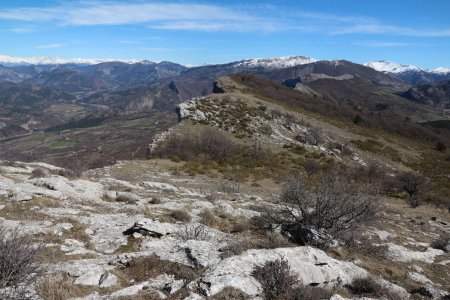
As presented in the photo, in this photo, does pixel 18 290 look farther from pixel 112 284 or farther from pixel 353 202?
pixel 353 202

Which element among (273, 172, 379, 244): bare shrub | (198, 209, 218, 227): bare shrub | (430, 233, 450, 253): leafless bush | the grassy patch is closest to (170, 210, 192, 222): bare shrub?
(198, 209, 218, 227): bare shrub

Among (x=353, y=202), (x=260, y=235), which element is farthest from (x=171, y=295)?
(x=353, y=202)

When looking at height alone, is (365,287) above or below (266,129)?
above

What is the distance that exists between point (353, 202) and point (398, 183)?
79.0ft

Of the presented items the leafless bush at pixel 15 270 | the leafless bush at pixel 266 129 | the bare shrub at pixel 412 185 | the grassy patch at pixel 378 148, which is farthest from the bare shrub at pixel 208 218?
the grassy patch at pixel 378 148

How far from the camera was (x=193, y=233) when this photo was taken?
1337 cm

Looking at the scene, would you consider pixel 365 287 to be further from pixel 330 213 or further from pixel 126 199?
pixel 126 199

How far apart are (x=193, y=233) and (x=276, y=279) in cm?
520

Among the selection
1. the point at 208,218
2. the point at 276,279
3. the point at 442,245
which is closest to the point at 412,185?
the point at 442,245

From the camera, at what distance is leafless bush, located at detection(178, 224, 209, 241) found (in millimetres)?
12999

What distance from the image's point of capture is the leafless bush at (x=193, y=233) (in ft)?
42.6

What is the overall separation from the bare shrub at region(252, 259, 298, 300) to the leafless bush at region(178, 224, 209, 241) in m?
4.24

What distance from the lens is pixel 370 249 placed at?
14.8 m

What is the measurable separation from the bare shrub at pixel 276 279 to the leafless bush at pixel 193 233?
13.9ft
